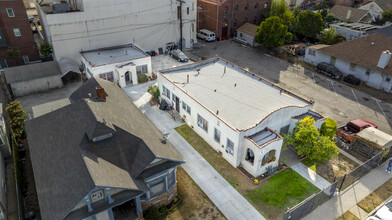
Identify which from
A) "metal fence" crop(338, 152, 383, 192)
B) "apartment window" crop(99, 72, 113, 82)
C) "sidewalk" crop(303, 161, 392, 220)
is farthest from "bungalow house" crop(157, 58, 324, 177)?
"apartment window" crop(99, 72, 113, 82)

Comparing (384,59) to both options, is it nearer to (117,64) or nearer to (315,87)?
(315,87)

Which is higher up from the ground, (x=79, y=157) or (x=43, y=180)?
(x=79, y=157)

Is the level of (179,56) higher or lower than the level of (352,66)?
lower

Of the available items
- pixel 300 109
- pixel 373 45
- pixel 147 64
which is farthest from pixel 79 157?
pixel 373 45

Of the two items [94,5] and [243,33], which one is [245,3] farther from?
[94,5]

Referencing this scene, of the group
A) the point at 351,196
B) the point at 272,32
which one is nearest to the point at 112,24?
the point at 272,32

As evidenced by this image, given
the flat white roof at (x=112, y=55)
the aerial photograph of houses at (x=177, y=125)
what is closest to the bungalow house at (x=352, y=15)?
the aerial photograph of houses at (x=177, y=125)
